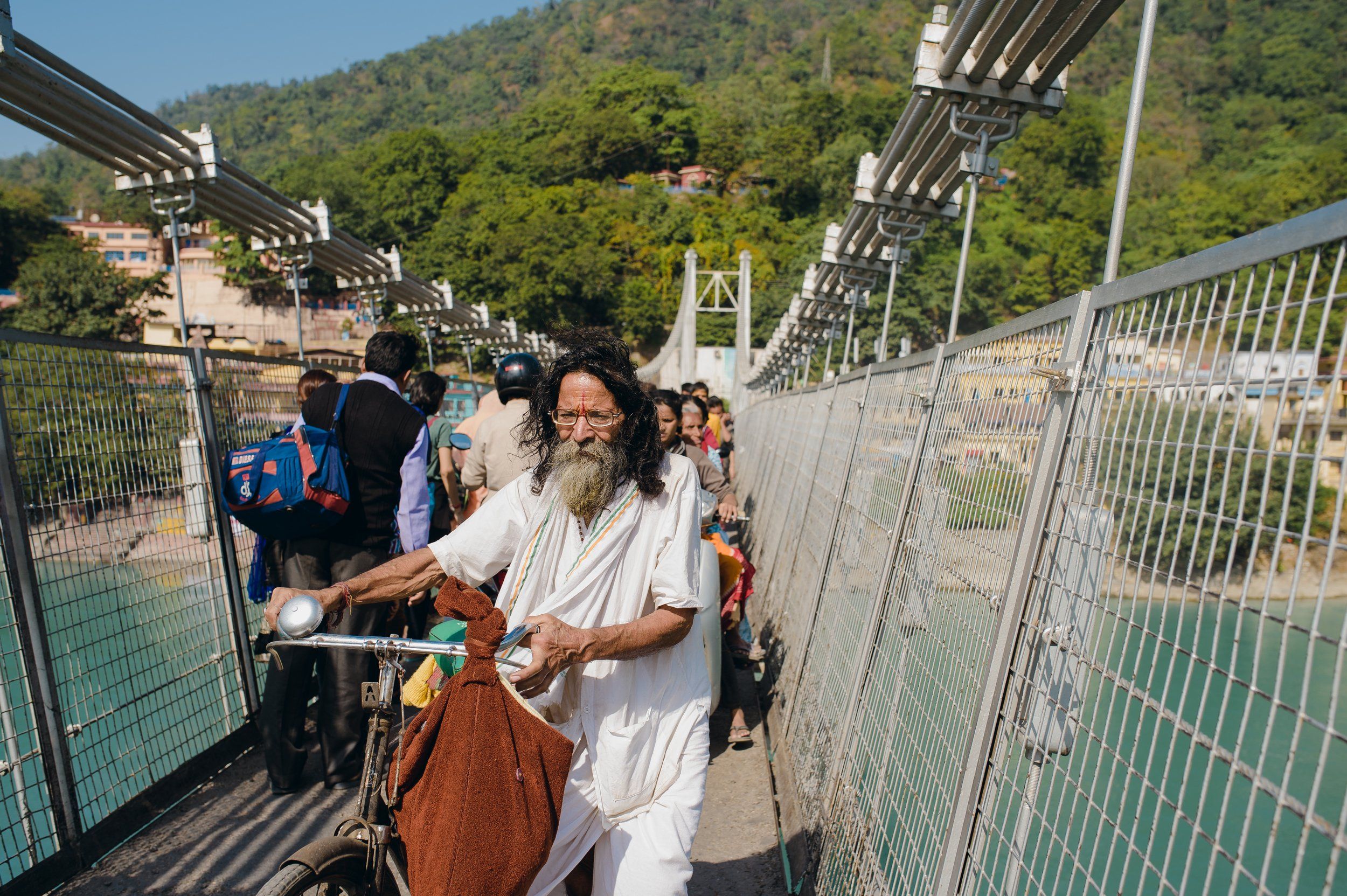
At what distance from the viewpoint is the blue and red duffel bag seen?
150 inches

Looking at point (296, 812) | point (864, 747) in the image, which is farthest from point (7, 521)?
point (864, 747)

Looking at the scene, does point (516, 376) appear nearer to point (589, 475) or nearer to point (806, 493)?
point (806, 493)

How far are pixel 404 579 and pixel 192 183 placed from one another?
3.72 m

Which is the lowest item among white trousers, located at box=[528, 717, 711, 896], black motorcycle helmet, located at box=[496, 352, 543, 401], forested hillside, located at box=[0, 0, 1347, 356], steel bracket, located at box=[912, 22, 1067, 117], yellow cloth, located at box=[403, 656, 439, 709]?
white trousers, located at box=[528, 717, 711, 896]

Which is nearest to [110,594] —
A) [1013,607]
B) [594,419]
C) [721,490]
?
[594,419]

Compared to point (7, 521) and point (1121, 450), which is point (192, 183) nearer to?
point (7, 521)

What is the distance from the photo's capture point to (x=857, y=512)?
3873mm

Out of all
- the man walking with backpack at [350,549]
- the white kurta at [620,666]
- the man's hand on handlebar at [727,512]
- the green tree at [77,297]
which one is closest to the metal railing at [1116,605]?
the white kurta at [620,666]

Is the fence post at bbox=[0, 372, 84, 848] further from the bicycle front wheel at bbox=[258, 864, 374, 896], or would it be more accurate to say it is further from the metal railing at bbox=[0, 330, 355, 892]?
the bicycle front wheel at bbox=[258, 864, 374, 896]

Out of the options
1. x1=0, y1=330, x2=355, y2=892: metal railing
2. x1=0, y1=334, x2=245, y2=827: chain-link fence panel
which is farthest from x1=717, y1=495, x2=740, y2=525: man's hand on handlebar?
x1=0, y1=334, x2=245, y2=827: chain-link fence panel

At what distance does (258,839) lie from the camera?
3.79 metres

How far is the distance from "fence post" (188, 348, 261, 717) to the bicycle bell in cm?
275

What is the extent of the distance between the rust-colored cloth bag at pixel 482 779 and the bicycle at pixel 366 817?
10 cm

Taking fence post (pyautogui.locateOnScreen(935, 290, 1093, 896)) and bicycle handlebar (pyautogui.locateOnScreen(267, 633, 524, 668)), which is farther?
bicycle handlebar (pyautogui.locateOnScreen(267, 633, 524, 668))
